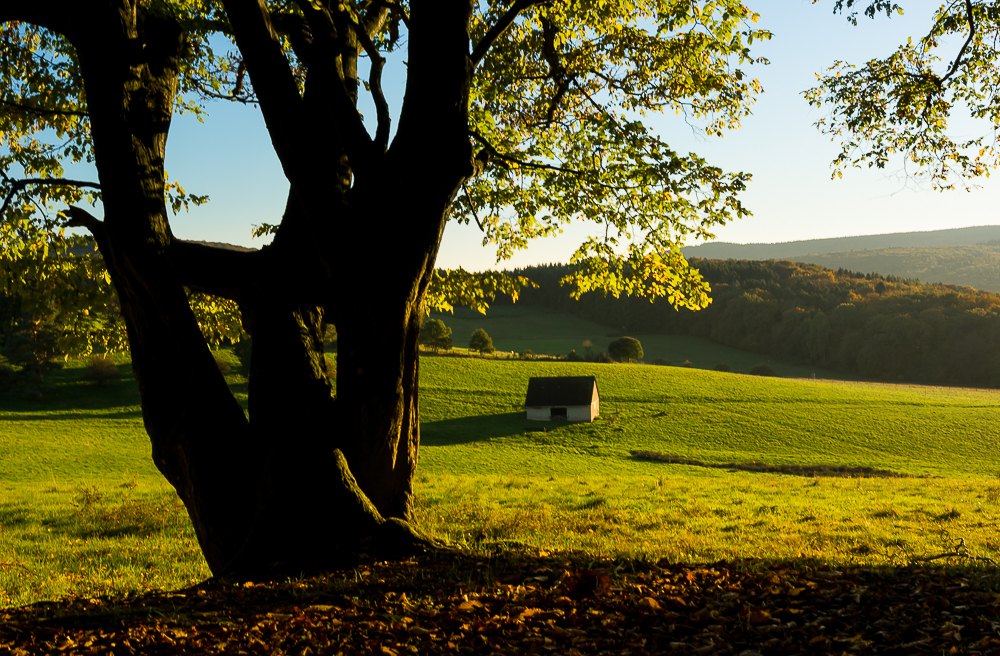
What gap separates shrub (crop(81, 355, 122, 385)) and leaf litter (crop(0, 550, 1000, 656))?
5133 centimetres

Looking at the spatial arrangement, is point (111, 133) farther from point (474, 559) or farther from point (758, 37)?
point (758, 37)

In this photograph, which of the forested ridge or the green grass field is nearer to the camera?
the green grass field

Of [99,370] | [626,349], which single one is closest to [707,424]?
[626,349]

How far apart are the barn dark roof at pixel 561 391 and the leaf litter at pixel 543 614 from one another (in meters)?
42.5

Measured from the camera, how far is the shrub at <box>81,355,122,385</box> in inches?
1930

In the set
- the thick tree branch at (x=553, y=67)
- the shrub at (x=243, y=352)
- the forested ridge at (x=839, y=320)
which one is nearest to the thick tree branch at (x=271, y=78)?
the thick tree branch at (x=553, y=67)

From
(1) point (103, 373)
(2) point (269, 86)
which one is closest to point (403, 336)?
(2) point (269, 86)

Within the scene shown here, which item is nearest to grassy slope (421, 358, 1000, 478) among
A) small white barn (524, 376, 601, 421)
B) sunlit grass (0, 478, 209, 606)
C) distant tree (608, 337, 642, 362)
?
small white barn (524, 376, 601, 421)

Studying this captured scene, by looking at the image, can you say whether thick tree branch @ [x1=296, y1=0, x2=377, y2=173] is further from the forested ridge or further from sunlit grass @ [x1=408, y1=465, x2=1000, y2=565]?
the forested ridge

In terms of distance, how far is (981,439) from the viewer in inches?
1646

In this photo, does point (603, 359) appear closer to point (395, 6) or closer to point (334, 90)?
point (395, 6)

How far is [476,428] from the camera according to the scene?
45.3m

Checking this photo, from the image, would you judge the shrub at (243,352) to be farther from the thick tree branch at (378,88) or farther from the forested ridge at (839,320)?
the forested ridge at (839,320)

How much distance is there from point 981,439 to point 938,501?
31234 mm
